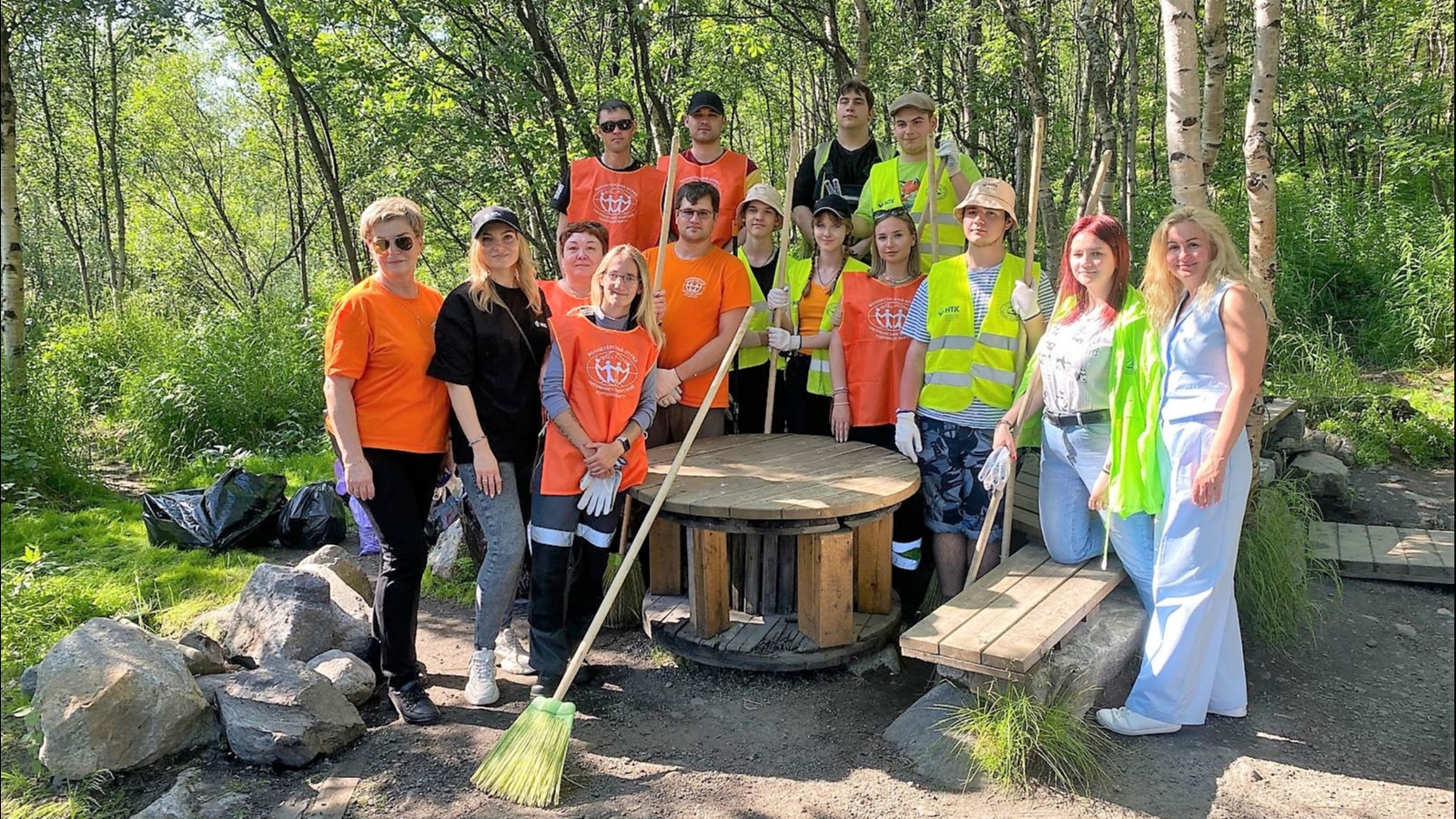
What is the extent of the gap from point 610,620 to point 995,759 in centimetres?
215

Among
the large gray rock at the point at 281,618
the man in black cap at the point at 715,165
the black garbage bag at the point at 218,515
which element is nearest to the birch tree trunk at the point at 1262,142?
the man in black cap at the point at 715,165

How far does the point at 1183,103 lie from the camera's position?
4.44 m

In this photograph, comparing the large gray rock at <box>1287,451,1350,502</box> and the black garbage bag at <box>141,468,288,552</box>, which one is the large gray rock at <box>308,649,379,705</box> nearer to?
the black garbage bag at <box>141,468,288,552</box>

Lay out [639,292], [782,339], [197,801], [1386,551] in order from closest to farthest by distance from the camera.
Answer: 1. [197,801]
2. [639,292]
3. [782,339]
4. [1386,551]

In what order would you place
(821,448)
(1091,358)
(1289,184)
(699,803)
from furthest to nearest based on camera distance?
(1289,184)
(821,448)
(1091,358)
(699,803)

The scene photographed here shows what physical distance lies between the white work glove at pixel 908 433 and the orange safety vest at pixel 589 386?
129cm

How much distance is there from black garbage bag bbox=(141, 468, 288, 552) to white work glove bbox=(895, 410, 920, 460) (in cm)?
409

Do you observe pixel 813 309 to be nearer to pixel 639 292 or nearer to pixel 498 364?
pixel 639 292

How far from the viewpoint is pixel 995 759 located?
3.22 metres

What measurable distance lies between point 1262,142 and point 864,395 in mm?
2451

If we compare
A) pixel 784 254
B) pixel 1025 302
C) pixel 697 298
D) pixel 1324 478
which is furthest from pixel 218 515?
pixel 1324 478

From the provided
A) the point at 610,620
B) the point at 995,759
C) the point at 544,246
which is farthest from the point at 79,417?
the point at 995,759

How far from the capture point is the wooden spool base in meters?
4.00

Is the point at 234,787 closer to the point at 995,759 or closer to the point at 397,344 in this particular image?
the point at 397,344
